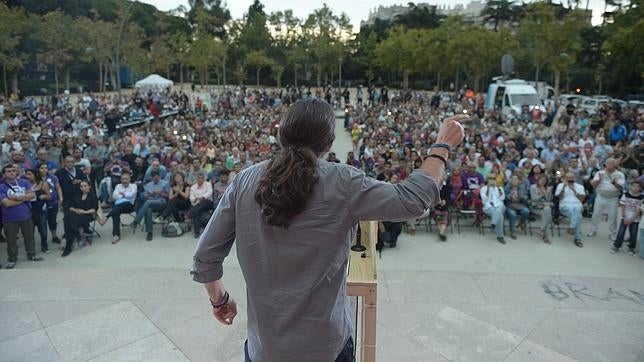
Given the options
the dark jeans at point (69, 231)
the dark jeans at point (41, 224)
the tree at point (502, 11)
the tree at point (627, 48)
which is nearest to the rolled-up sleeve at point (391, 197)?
the dark jeans at point (69, 231)

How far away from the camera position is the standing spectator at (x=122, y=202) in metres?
7.97

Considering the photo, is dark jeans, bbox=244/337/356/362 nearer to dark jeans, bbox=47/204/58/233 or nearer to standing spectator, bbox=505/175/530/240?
standing spectator, bbox=505/175/530/240

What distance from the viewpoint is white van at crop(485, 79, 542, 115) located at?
2264 centimetres

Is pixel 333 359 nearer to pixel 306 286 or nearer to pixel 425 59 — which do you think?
pixel 306 286

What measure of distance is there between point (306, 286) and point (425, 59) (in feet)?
138

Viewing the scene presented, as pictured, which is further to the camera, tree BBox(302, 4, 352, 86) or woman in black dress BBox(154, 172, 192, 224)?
tree BBox(302, 4, 352, 86)

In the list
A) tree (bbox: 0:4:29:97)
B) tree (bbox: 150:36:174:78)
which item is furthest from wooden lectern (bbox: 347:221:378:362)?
tree (bbox: 150:36:174:78)

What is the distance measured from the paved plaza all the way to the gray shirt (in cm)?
270

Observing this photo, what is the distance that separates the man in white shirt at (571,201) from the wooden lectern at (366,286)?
6643mm

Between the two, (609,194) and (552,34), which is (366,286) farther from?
(552,34)

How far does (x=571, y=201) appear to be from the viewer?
8391 mm

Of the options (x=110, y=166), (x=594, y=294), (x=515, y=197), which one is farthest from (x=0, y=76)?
(x=594, y=294)

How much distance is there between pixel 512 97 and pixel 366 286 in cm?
2299

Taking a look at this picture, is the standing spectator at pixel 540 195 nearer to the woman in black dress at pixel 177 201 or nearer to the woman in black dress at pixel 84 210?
the woman in black dress at pixel 177 201
